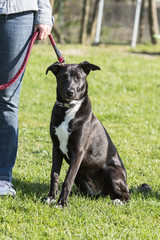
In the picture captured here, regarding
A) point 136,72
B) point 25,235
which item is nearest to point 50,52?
point 136,72

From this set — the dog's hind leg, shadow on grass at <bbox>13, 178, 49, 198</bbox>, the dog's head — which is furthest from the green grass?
the dog's head

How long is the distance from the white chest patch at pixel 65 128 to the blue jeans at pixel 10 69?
49 centimetres

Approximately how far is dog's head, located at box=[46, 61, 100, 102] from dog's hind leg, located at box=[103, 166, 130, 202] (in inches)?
31.6

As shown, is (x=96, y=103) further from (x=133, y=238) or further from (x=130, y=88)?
(x=133, y=238)

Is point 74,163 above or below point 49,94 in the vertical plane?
above

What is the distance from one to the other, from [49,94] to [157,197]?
521 centimetres

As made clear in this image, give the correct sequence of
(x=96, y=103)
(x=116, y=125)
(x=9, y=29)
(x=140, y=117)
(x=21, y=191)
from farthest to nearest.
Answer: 1. (x=96, y=103)
2. (x=140, y=117)
3. (x=116, y=125)
4. (x=21, y=191)
5. (x=9, y=29)

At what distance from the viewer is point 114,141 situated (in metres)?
5.81

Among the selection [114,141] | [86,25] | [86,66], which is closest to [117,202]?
[86,66]

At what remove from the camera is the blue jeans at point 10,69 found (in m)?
3.35

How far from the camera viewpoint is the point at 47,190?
157 inches

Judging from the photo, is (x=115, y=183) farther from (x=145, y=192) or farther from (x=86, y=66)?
(x=86, y=66)

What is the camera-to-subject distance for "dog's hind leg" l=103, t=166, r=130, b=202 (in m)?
3.72

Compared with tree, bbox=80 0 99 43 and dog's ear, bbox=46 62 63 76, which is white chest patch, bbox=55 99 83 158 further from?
tree, bbox=80 0 99 43
